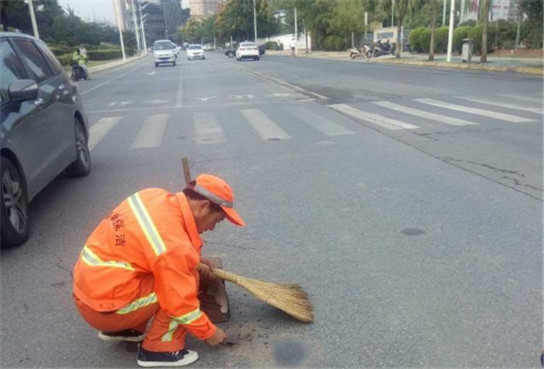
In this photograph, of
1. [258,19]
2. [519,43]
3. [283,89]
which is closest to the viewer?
[283,89]

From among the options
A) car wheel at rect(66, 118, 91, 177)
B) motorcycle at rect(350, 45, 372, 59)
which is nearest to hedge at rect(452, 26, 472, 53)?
motorcycle at rect(350, 45, 372, 59)

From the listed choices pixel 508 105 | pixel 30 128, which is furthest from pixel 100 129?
pixel 508 105

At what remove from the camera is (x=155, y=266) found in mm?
2449

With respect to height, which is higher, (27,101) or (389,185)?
(27,101)

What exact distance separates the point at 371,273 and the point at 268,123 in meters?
7.09

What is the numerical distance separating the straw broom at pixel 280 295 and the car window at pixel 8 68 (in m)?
2.82

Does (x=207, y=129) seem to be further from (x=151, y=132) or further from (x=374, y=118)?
(x=374, y=118)

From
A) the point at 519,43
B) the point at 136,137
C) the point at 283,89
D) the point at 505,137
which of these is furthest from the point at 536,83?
the point at 519,43

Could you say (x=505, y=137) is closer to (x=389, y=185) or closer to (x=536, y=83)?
(x=389, y=185)

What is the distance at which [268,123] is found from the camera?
1059 centimetres

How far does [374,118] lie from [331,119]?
2.76 ft

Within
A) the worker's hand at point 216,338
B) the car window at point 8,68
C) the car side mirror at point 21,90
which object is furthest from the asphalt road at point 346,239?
the car window at point 8,68

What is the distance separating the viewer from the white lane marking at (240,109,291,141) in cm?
917

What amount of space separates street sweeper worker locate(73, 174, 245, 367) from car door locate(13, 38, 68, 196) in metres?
2.62
